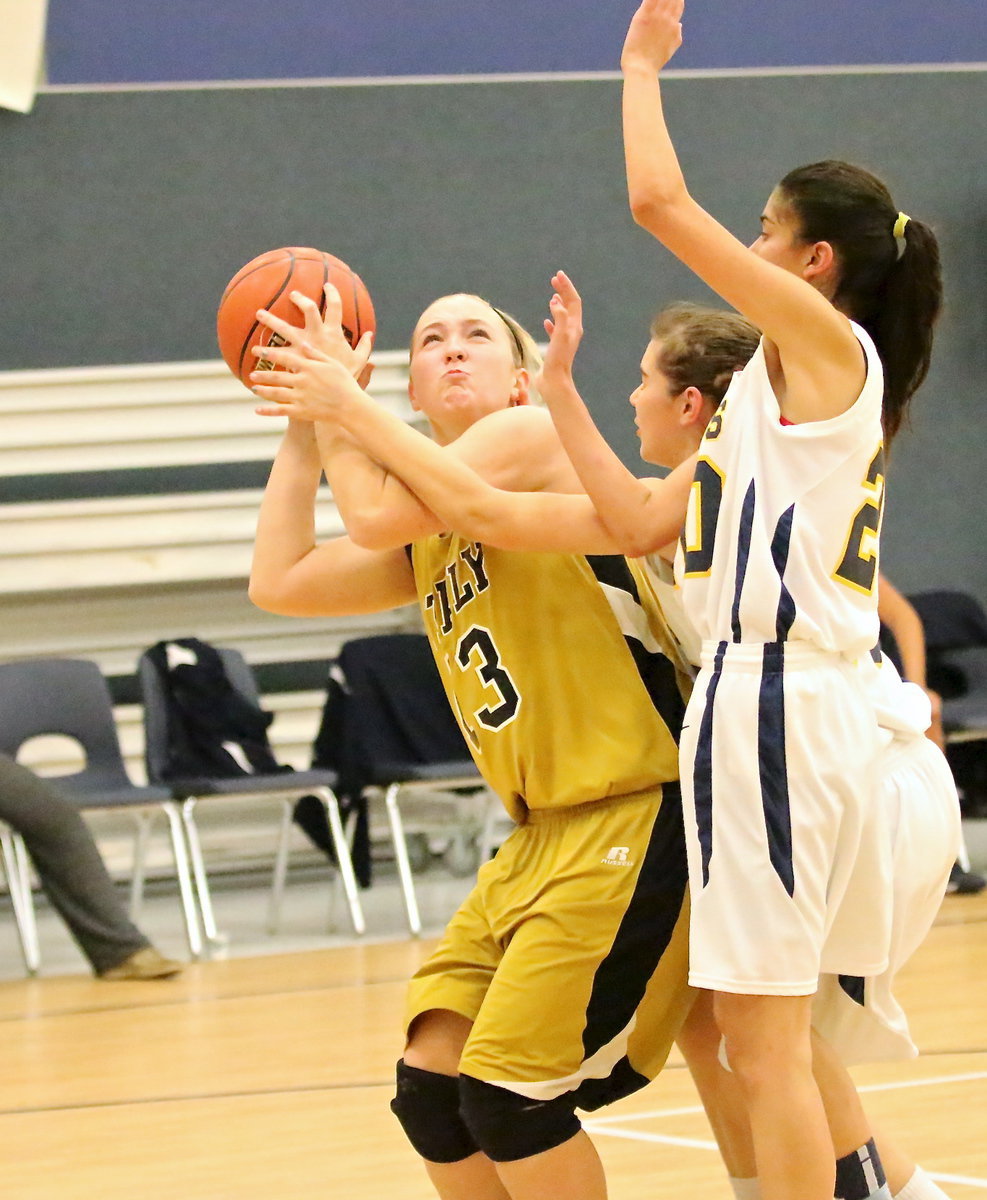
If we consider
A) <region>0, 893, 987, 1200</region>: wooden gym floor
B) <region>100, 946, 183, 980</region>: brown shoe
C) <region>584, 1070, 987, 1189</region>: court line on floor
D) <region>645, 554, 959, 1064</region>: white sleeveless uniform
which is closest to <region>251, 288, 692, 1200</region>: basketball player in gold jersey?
<region>645, 554, 959, 1064</region>: white sleeveless uniform

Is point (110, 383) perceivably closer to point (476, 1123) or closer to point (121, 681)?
point (121, 681)

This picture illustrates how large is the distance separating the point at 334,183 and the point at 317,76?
0.61 m

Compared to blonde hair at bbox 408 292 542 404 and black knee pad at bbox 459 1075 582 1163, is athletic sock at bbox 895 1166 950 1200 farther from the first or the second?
blonde hair at bbox 408 292 542 404

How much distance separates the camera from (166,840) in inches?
310

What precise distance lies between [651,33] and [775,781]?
112 centimetres

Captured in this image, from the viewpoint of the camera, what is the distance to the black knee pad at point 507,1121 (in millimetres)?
2381

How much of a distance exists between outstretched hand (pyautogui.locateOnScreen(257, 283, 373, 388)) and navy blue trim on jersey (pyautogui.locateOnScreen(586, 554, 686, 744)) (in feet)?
1.72

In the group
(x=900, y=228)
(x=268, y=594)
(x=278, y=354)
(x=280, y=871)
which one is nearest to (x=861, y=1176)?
(x=268, y=594)

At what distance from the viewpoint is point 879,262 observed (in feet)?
8.41

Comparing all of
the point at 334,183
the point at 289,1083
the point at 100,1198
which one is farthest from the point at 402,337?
the point at 100,1198

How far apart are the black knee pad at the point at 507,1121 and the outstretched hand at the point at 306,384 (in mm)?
1029

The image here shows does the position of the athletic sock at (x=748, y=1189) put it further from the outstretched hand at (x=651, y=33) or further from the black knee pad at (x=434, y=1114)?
the outstretched hand at (x=651, y=33)

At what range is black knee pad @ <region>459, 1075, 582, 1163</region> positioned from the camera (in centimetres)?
238

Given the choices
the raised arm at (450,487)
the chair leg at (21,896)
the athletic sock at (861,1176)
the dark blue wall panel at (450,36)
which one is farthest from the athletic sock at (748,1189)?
the dark blue wall panel at (450,36)
